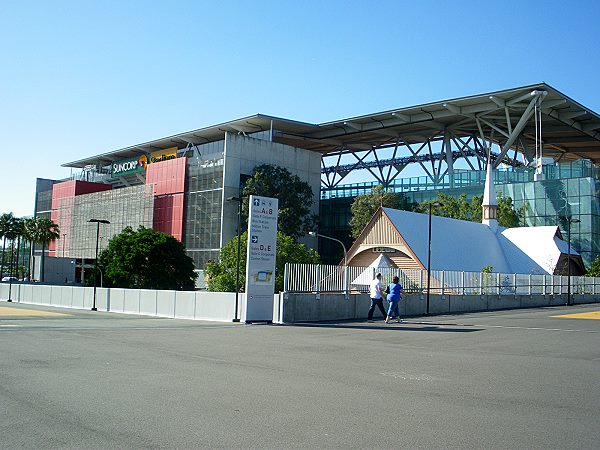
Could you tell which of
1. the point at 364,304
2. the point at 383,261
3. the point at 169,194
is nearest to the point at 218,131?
the point at 169,194

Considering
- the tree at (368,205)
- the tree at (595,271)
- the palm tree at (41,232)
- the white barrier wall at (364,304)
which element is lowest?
the white barrier wall at (364,304)

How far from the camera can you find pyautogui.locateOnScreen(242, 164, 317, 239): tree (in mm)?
73125

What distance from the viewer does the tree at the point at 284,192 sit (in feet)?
240

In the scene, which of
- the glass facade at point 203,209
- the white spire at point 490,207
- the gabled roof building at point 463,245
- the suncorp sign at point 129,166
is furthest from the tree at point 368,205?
the suncorp sign at point 129,166

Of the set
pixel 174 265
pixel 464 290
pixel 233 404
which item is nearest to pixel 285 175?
pixel 174 265

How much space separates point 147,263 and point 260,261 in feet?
118

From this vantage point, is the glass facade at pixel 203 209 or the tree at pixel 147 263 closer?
the tree at pixel 147 263

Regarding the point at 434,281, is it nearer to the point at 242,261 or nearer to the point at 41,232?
the point at 242,261

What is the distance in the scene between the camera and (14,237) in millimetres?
95625

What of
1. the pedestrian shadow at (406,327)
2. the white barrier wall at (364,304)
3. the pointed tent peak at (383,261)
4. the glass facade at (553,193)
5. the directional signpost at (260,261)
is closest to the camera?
the pedestrian shadow at (406,327)

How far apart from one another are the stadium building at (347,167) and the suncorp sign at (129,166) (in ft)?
0.59

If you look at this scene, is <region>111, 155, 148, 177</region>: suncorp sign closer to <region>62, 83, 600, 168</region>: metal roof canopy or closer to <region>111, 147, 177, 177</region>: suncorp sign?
<region>111, 147, 177, 177</region>: suncorp sign

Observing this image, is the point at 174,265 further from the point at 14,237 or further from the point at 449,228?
the point at 14,237

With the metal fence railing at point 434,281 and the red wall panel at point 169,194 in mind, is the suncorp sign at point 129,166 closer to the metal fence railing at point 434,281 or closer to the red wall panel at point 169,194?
the red wall panel at point 169,194
